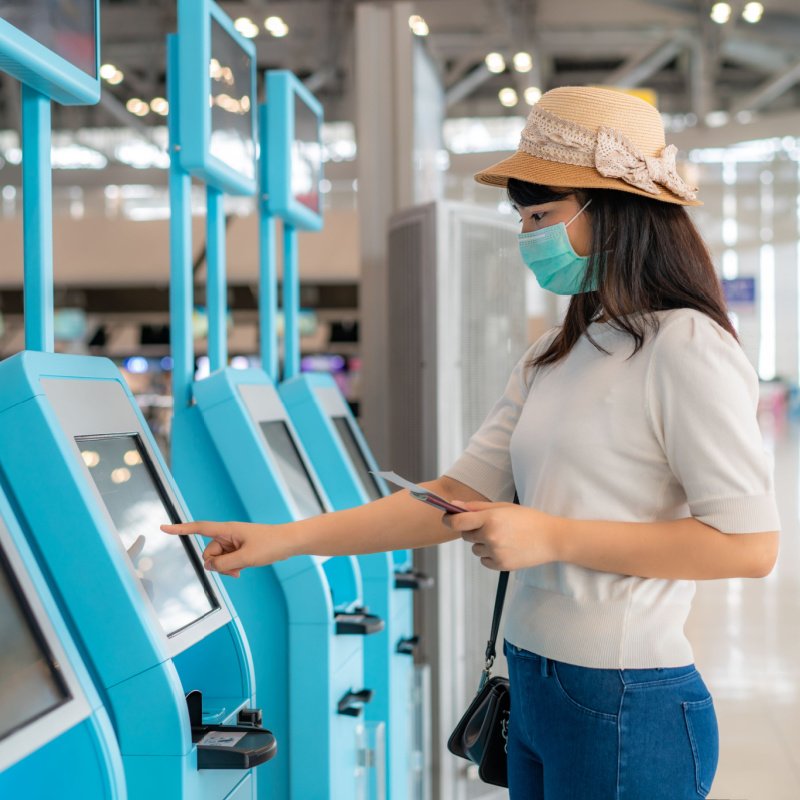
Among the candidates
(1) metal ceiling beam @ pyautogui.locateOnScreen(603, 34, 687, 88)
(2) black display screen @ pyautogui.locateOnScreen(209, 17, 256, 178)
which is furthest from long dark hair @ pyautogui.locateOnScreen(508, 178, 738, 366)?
(1) metal ceiling beam @ pyautogui.locateOnScreen(603, 34, 687, 88)

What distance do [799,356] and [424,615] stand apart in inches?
912

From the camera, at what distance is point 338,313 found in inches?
463

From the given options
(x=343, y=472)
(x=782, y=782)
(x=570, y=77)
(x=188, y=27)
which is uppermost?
(x=570, y=77)

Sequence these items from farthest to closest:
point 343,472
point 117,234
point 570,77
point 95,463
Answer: point 570,77 < point 117,234 < point 343,472 < point 95,463

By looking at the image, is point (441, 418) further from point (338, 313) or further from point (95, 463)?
point (338, 313)

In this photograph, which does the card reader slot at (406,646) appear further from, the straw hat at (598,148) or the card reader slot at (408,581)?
the straw hat at (598,148)

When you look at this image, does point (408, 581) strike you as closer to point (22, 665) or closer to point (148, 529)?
point (148, 529)

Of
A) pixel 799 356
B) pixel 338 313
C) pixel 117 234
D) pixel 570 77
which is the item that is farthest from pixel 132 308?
pixel 799 356

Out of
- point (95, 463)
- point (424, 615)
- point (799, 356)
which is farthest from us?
point (799, 356)

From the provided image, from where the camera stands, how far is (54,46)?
4.94 ft

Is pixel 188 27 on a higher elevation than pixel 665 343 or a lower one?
higher

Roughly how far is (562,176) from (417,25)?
270 cm

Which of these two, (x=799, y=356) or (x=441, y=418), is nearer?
(x=441, y=418)

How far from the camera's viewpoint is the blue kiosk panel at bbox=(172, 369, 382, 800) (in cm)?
214
